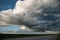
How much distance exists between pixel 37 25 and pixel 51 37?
0.35 m

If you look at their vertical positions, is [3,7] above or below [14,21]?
above

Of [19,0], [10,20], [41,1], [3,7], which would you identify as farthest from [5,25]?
[41,1]

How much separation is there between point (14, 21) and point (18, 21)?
0.07m

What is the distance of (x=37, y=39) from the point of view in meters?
2.51

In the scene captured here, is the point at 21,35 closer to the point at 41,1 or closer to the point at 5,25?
the point at 5,25

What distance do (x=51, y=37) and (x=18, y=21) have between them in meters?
0.69

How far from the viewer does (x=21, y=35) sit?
251 cm

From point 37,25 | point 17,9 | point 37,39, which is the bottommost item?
point 37,39

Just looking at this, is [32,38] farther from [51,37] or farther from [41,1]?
[41,1]

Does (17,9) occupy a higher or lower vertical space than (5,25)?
higher

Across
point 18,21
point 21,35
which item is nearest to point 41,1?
point 18,21

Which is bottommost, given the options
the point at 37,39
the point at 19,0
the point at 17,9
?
the point at 37,39

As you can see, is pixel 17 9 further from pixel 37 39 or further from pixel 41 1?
pixel 37 39

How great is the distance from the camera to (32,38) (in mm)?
2520
